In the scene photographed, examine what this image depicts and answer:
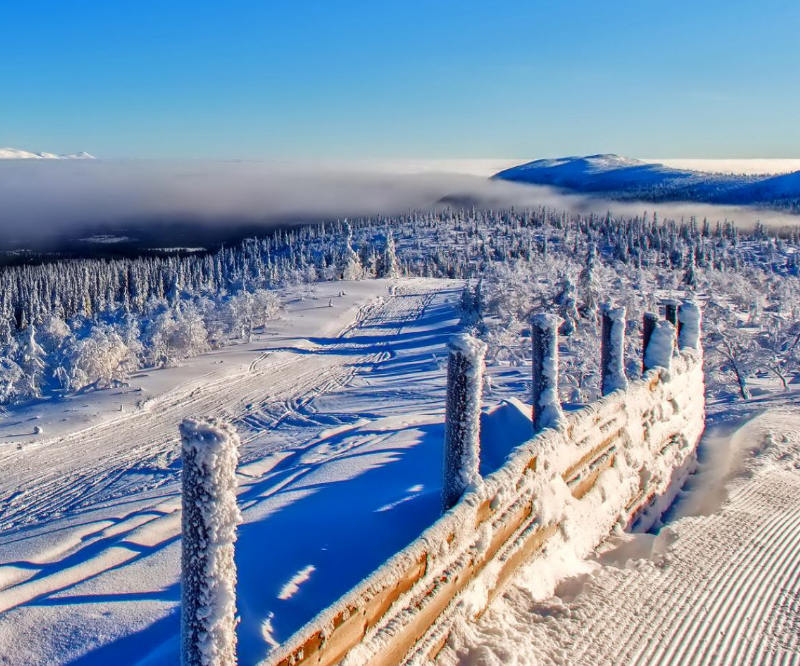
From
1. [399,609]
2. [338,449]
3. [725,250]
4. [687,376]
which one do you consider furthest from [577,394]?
[725,250]

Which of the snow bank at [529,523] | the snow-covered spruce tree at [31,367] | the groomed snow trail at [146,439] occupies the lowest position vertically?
the groomed snow trail at [146,439]

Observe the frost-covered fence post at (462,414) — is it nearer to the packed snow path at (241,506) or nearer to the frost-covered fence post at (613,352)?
the packed snow path at (241,506)

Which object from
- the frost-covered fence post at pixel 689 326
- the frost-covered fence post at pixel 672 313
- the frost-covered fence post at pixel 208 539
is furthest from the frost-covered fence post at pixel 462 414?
the frost-covered fence post at pixel 672 313

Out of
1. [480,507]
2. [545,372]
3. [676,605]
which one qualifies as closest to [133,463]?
[545,372]

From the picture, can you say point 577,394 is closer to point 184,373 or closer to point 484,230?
point 184,373

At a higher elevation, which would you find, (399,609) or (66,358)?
(399,609)

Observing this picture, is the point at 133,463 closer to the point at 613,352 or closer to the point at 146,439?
the point at 146,439

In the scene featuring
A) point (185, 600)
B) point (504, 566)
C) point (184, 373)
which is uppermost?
point (185, 600)
